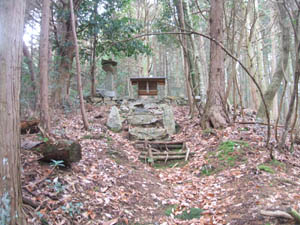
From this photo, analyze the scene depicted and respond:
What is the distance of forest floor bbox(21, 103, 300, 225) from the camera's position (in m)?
3.40

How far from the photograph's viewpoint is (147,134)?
888 centimetres

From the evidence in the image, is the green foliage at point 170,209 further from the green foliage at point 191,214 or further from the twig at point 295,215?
the twig at point 295,215

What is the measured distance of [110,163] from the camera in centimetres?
564

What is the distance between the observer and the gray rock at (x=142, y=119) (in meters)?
10.2

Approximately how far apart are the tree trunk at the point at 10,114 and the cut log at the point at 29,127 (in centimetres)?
427

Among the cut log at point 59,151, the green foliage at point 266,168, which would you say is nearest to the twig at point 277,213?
the green foliage at point 266,168

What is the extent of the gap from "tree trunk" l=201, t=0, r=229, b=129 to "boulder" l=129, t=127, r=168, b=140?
1.59 m

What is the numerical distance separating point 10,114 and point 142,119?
26.2ft

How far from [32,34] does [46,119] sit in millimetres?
6061

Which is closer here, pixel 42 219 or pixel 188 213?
pixel 42 219

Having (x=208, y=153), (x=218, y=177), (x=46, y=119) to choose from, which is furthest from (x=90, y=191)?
(x=208, y=153)

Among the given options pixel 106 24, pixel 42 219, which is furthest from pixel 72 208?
pixel 106 24

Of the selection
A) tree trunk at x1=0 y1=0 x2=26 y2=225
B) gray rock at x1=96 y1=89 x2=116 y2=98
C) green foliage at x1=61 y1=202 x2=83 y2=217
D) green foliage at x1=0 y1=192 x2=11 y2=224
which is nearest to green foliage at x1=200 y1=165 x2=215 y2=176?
green foliage at x1=61 y1=202 x2=83 y2=217

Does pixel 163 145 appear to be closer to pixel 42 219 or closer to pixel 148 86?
pixel 42 219
